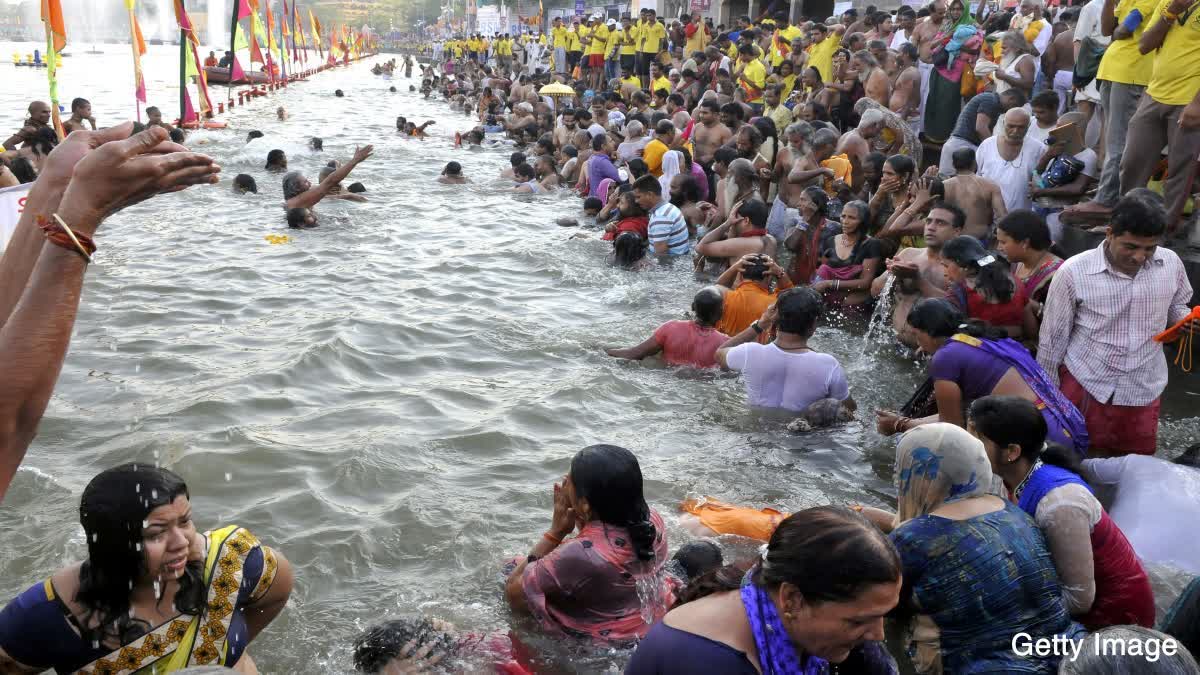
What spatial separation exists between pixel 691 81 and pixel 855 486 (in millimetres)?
13816

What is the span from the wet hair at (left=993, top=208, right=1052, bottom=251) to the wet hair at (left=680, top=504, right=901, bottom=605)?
4298 mm

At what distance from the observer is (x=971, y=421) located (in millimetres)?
3674

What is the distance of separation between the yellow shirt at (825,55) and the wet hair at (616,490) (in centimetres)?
1171

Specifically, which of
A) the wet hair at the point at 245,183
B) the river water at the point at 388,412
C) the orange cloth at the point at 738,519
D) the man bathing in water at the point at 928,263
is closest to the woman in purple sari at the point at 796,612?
the river water at the point at 388,412

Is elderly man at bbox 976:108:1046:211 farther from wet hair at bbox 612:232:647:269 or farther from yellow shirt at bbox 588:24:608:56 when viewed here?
yellow shirt at bbox 588:24:608:56

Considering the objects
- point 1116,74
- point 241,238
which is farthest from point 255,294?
point 1116,74

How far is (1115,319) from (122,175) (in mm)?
4831

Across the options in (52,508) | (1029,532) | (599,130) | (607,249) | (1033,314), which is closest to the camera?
(1029,532)

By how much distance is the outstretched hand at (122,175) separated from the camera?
1667 mm

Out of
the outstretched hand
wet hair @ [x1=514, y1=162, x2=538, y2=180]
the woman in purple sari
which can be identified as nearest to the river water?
the woman in purple sari

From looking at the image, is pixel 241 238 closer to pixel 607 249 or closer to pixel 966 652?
pixel 607 249

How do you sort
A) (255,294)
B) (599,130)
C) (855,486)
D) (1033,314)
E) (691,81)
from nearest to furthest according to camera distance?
(855,486) < (1033,314) < (255,294) < (599,130) < (691,81)

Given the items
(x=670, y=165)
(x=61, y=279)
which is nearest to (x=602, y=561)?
(x=61, y=279)

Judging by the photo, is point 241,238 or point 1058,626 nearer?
point 1058,626
